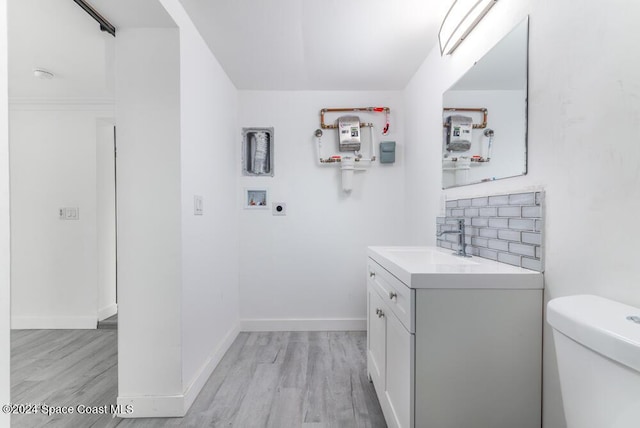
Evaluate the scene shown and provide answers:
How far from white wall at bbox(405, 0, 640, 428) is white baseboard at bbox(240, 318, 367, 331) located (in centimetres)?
187

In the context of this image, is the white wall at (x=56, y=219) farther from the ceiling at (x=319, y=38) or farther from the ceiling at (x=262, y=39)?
the ceiling at (x=319, y=38)

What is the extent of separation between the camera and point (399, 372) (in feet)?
3.89

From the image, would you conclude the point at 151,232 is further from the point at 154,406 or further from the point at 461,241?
the point at 461,241

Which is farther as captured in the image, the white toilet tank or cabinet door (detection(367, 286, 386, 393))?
cabinet door (detection(367, 286, 386, 393))

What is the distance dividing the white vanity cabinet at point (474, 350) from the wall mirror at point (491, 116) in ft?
1.67

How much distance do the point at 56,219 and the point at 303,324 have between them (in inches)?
100

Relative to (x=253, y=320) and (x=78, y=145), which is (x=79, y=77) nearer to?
(x=78, y=145)

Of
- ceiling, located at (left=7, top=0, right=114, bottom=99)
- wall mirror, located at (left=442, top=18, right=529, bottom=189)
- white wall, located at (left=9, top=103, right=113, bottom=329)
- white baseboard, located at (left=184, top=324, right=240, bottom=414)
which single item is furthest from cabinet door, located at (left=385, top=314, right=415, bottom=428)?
white wall, located at (left=9, top=103, right=113, bottom=329)

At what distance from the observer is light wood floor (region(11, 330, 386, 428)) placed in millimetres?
1567

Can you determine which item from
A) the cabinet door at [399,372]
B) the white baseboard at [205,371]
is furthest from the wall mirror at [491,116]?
the white baseboard at [205,371]

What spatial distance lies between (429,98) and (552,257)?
58.9 inches

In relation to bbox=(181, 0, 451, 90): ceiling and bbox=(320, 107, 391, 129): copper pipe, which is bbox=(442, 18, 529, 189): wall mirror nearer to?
bbox=(181, 0, 451, 90): ceiling

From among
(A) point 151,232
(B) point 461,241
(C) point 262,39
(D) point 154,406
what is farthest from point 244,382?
(C) point 262,39

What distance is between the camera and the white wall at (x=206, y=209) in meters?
1.69
